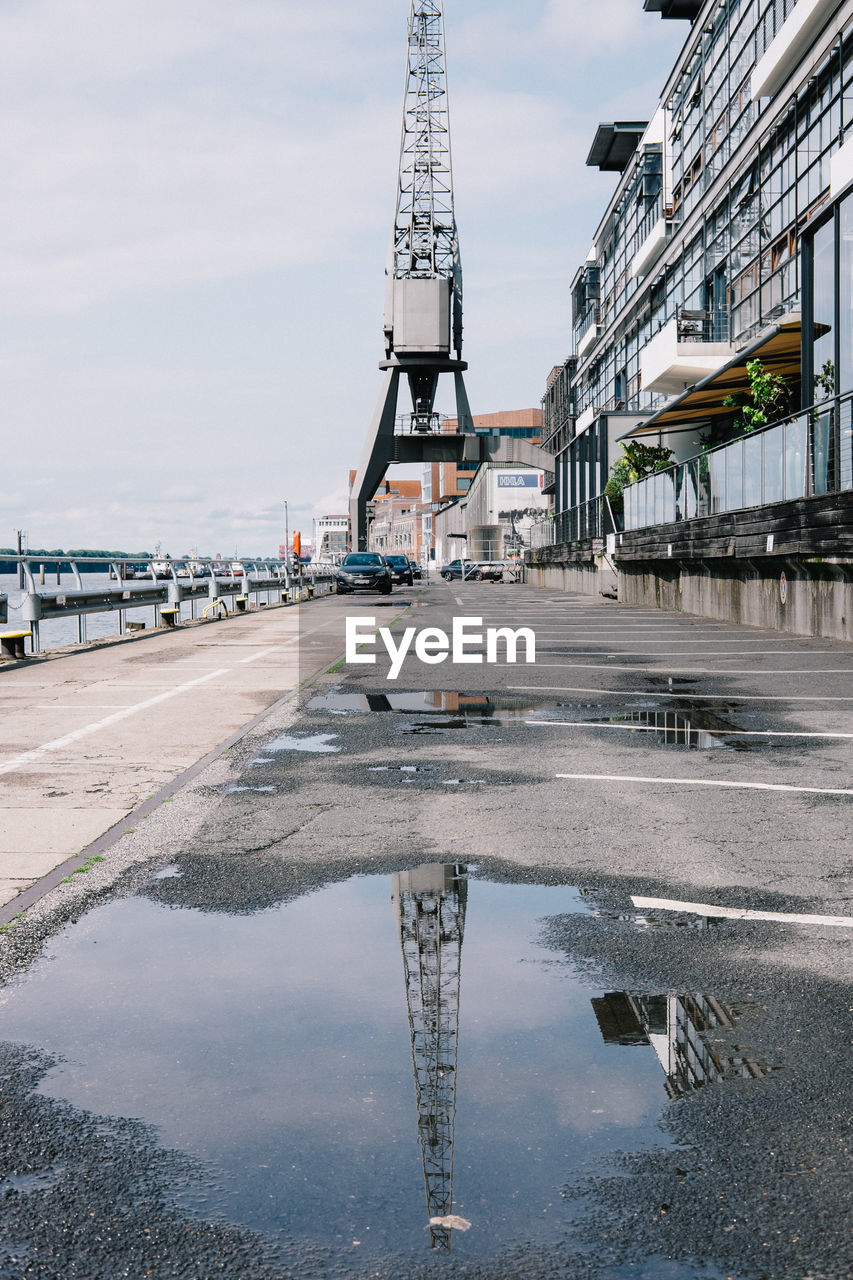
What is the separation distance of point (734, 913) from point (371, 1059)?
6.65ft

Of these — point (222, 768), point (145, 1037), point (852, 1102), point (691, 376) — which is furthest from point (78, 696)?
point (691, 376)

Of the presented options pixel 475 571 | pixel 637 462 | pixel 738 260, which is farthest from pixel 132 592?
pixel 475 571

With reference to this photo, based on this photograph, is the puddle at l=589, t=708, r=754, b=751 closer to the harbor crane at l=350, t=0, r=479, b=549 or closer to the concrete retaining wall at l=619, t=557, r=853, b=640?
the concrete retaining wall at l=619, t=557, r=853, b=640

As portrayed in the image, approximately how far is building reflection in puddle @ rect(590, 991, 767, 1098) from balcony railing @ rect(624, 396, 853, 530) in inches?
549

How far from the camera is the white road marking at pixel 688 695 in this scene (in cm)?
1219

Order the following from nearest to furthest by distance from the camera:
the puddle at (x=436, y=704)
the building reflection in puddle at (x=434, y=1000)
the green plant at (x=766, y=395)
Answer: the building reflection in puddle at (x=434, y=1000)
the puddle at (x=436, y=704)
the green plant at (x=766, y=395)

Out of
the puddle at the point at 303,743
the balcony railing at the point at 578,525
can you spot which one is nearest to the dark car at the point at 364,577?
the balcony railing at the point at 578,525

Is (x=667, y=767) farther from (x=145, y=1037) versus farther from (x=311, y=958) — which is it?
(x=145, y=1037)

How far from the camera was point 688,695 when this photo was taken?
12820 mm

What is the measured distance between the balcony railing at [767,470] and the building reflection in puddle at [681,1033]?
13.9 m

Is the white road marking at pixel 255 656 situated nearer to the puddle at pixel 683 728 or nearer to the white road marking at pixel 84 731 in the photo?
the white road marking at pixel 84 731

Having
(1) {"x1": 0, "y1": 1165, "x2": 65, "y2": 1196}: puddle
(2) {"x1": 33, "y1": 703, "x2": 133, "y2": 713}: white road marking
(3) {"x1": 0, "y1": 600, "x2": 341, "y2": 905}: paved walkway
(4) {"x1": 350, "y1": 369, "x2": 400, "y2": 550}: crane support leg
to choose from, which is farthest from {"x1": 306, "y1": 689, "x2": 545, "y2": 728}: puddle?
(4) {"x1": 350, "y1": 369, "x2": 400, "y2": 550}: crane support leg

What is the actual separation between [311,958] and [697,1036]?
58.7 inches

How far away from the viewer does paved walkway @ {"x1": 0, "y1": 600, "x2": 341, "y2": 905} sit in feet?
22.5
